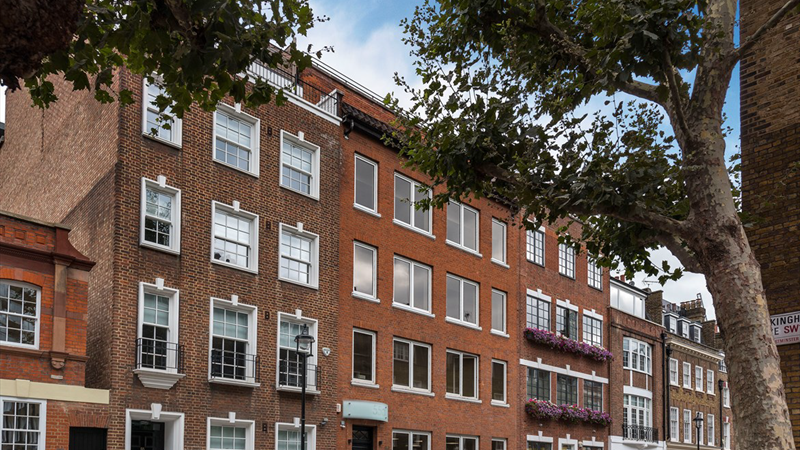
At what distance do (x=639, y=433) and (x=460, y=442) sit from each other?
14925mm

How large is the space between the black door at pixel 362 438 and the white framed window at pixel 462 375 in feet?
13.4

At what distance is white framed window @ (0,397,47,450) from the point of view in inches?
687

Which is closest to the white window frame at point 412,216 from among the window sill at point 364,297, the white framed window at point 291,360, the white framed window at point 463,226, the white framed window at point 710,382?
the white framed window at point 463,226

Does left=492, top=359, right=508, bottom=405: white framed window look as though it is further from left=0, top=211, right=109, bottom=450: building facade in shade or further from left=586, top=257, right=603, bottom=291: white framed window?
left=0, top=211, right=109, bottom=450: building facade in shade

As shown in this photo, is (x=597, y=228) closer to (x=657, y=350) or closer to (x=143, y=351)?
(x=143, y=351)

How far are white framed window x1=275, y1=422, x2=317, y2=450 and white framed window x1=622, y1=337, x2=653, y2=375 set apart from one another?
21.8 metres

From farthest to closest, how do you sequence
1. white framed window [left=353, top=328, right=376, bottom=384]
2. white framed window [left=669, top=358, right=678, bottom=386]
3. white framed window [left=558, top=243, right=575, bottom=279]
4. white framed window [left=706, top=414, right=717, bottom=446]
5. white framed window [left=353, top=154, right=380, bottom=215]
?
A: 1. white framed window [left=706, top=414, right=717, bottom=446]
2. white framed window [left=669, top=358, right=678, bottom=386]
3. white framed window [left=558, top=243, right=575, bottom=279]
4. white framed window [left=353, top=154, right=380, bottom=215]
5. white framed window [left=353, top=328, right=376, bottom=384]

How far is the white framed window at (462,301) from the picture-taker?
31109 mm

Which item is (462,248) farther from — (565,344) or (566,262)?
(566,262)

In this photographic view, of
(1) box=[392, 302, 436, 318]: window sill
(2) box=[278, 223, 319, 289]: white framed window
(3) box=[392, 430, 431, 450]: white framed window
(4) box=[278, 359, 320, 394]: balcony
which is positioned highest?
(2) box=[278, 223, 319, 289]: white framed window

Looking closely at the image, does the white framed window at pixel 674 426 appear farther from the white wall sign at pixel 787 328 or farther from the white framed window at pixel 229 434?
the white wall sign at pixel 787 328

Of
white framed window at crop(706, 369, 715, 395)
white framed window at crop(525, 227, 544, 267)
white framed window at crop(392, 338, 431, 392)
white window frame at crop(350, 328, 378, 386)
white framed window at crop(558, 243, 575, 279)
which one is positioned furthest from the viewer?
white framed window at crop(706, 369, 715, 395)

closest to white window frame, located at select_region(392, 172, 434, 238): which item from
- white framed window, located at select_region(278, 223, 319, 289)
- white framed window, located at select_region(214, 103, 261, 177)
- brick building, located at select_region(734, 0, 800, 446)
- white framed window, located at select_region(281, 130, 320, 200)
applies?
white framed window, located at select_region(281, 130, 320, 200)

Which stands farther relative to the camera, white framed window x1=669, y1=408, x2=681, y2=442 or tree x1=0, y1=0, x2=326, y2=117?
white framed window x1=669, y1=408, x2=681, y2=442
